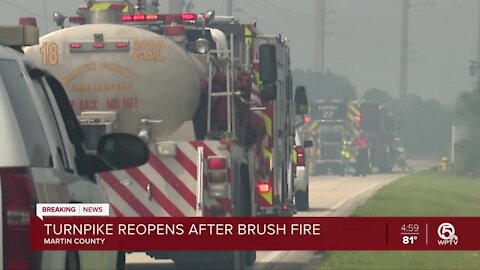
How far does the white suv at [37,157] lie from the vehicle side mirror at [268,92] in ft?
37.3

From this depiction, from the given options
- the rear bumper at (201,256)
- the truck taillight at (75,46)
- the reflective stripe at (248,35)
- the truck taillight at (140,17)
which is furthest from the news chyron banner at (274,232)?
the reflective stripe at (248,35)

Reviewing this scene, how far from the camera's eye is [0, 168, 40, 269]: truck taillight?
5.66 m

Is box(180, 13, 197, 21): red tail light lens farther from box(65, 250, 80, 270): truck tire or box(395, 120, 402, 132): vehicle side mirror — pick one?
box(395, 120, 402, 132): vehicle side mirror

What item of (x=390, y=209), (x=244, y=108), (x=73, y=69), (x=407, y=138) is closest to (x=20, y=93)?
(x=73, y=69)

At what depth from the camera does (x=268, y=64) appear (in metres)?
19.2

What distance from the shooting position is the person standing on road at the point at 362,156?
7212 centimetres

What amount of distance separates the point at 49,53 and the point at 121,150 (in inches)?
358

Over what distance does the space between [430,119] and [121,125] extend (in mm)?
135751

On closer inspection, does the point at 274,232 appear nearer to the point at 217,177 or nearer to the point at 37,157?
the point at 217,177

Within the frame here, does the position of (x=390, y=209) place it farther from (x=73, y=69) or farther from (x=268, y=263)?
(x=73, y=69)

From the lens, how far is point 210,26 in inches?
782

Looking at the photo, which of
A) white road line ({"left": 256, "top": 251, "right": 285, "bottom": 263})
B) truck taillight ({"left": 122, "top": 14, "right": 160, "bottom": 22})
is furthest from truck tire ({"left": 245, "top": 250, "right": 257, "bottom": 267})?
truck taillight ({"left": 122, "top": 14, "right": 160, "bottom": 22})

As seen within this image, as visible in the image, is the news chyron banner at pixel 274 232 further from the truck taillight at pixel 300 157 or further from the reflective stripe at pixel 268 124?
the truck taillight at pixel 300 157

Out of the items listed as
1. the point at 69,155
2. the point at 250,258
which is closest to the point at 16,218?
the point at 69,155
